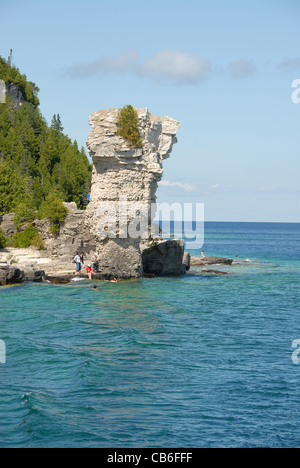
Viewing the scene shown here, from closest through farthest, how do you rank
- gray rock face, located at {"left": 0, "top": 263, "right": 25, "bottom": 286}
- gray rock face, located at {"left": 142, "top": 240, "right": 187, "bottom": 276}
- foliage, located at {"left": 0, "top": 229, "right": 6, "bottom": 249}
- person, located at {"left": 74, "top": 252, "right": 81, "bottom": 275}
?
gray rock face, located at {"left": 0, "top": 263, "right": 25, "bottom": 286} → person, located at {"left": 74, "top": 252, "right": 81, "bottom": 275} → gray rock face, located at {"left": 142, "top": 240, "right": 187, "bottom": 276} → foliage, located at {"left": 0, "top": 229, "right": 6, "bottom": 249}

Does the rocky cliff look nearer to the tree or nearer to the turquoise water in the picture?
the turquoise water

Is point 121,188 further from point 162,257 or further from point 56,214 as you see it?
point 56,214

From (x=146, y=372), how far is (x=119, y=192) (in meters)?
23.5

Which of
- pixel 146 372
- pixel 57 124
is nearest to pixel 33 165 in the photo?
pixel 57 124

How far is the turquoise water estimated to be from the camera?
14.7 m

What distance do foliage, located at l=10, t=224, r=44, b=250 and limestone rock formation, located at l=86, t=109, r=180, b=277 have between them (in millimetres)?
12628

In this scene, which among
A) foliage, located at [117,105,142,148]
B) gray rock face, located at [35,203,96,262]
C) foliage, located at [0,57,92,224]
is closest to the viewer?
foliage, located at [117,105,142,148]

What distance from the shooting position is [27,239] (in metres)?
53.8

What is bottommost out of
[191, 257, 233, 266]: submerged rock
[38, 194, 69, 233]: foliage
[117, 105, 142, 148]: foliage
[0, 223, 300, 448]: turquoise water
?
[0, 223, 300, 448]: turquoise water

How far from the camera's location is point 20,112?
93312 millimetres

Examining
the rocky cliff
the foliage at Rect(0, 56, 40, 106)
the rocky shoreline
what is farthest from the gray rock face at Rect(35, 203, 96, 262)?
the foliage at Rect(0, 56, 40, 106)

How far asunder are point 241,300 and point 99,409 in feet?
71.2

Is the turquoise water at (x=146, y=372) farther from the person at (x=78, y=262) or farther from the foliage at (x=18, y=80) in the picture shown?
the foliage at (x=18, y=80)

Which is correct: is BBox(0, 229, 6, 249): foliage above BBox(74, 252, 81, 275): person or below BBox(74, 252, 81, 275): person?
above
